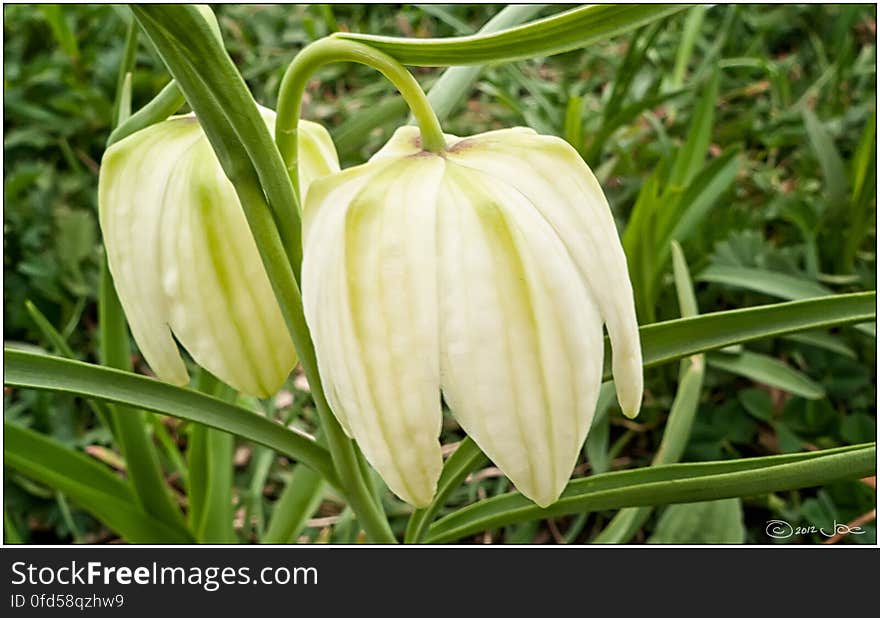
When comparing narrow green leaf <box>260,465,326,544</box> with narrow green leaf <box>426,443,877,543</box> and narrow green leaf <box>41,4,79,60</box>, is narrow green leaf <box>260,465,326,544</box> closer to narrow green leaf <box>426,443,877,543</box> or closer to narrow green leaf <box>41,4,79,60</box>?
narrow green leaf <box>426,443,877,543</box>

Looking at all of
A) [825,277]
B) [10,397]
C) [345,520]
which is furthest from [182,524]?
[825,277]

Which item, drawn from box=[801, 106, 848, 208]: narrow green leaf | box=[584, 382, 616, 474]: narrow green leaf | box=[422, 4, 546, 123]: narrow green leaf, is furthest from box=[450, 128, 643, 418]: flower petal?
box=[801, 106, 848, 208]: narrow green leaf

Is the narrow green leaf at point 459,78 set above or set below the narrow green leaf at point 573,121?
above

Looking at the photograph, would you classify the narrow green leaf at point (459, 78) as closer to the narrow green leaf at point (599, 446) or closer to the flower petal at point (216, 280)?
the flower petal at point (216, 280)

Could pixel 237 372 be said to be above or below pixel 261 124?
below

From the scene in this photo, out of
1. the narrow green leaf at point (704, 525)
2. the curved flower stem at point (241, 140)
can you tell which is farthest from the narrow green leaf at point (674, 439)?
the curved flower stem at point (241, 140)

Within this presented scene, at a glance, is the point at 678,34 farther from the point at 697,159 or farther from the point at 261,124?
the point at 261,124
